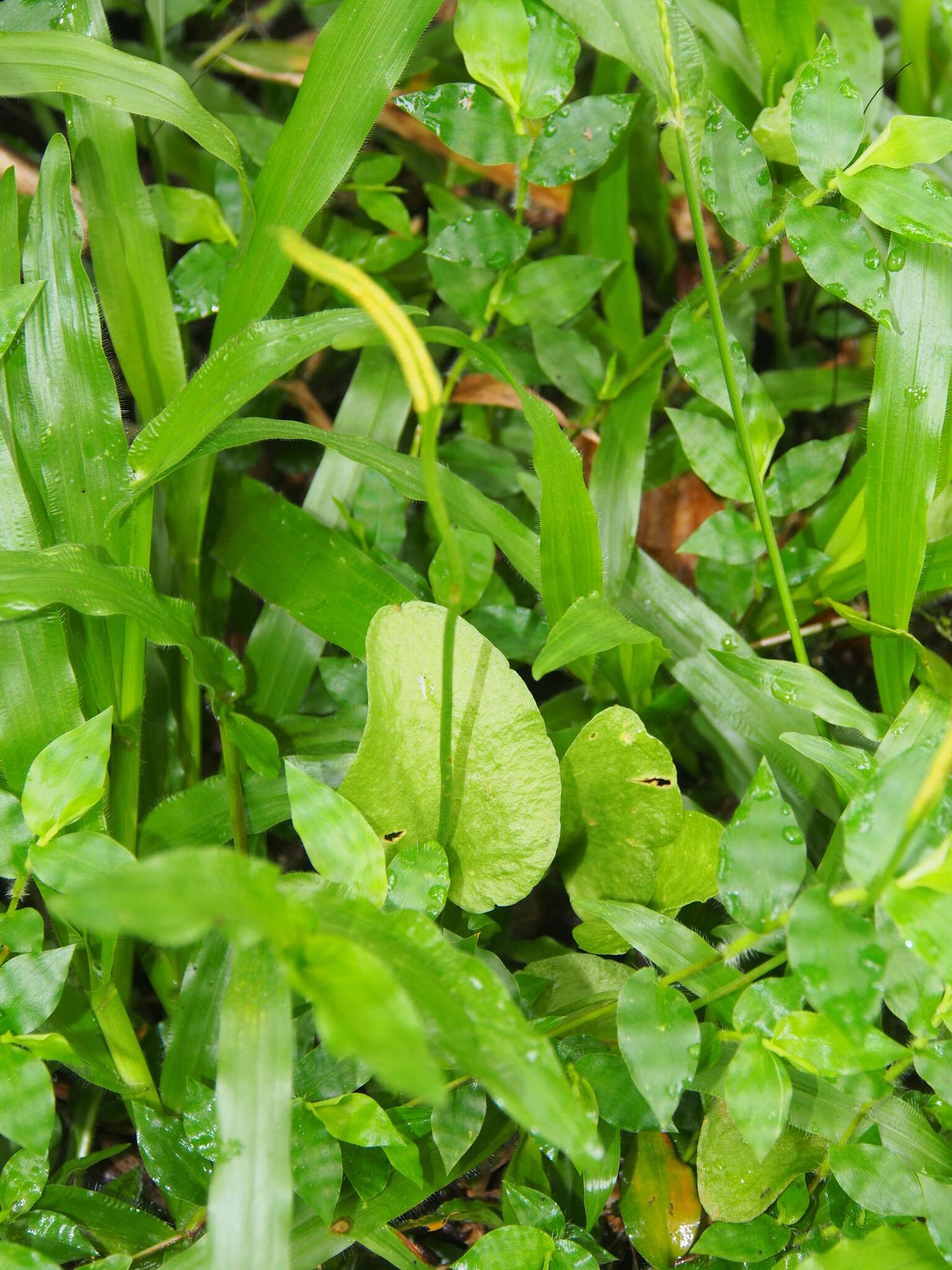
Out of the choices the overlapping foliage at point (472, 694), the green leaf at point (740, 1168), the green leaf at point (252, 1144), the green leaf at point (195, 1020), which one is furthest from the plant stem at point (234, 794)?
the green leaf at point (740, 1168)

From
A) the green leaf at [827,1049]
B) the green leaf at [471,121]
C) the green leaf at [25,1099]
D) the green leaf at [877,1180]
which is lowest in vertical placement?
the green leaf at [877,1180]

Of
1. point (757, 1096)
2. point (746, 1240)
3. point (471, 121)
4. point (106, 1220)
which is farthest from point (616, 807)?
point (471, 121)

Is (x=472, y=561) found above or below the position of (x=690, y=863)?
above

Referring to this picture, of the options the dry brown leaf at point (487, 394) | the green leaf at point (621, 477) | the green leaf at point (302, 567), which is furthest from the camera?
the dry brown leaf at point (487, 394)

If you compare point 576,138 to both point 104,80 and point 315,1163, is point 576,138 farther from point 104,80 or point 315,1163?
point 315,1163

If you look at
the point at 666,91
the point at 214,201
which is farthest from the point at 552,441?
the point at 214,201

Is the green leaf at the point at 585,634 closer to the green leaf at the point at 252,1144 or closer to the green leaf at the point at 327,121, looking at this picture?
the green leaf at the point at 252,1144
